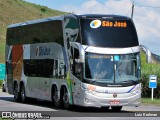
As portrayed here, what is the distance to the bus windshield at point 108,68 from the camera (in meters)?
23.3

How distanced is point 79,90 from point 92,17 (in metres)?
3.19

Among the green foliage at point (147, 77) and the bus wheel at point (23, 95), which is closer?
the bus wheel at point (23, 95)

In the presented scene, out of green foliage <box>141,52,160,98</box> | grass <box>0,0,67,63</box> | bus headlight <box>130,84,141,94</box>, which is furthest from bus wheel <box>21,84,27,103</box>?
grass <box>0,0,67,63</box>

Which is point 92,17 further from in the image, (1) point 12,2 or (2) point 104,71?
(1) point 12,2

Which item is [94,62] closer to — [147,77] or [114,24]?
[114,24]

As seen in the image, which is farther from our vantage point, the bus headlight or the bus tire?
the bus tire

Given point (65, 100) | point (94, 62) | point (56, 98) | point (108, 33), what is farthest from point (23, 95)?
point (108, 33)

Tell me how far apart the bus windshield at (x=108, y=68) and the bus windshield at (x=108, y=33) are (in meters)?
0.52

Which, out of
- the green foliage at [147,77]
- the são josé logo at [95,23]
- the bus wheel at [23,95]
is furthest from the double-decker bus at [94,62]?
the green foliage at [147,77]

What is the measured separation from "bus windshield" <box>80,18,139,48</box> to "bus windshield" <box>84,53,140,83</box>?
0.52 m

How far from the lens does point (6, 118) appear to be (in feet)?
58.6

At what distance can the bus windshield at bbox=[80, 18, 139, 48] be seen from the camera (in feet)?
77.5

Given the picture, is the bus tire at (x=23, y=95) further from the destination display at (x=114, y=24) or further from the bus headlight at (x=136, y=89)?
the bus headlight at (x=136, y=89)

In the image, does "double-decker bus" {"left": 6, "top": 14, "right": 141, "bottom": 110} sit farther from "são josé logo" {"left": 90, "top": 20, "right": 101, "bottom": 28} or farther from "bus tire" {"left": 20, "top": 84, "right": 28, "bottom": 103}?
"bus tire" {"left": 20, "top": 84, "right": 28, "bottom": 103}
